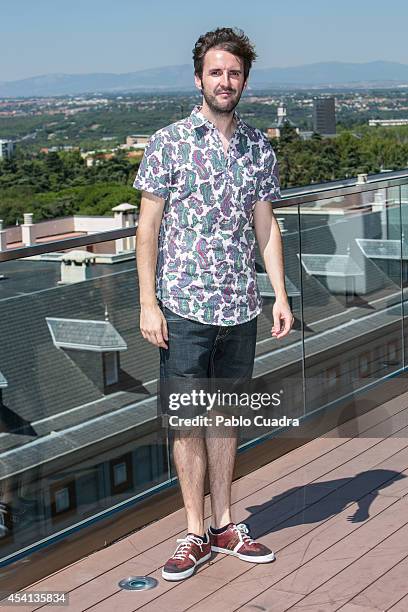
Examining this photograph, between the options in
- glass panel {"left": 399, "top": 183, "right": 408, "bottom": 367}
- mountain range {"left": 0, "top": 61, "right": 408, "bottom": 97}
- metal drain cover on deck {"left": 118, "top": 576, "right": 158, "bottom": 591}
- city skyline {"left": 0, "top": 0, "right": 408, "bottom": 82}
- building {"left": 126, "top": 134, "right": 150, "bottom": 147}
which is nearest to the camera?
metal drain cover on deck {"left": 118, "top": 576, "right": 158, "bottom": 591}

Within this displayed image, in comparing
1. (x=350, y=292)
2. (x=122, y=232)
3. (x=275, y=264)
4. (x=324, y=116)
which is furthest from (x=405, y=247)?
(x=324, y=116)

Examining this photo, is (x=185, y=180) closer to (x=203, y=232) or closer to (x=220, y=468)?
(x=203, y=232)

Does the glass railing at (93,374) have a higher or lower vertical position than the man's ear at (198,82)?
lower

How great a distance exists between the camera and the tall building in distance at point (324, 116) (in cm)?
4316

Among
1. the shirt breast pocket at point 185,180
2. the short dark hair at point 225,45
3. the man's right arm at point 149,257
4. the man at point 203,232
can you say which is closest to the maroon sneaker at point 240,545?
the man at point 203,232

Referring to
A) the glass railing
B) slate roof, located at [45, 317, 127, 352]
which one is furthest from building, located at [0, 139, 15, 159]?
slate roof, located at [45, 317, 127, 352]

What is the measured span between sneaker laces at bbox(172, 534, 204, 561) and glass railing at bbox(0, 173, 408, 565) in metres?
0.36

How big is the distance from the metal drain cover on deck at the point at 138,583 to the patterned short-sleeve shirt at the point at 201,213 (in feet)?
2.28

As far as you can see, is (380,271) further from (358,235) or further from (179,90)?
(179,90)

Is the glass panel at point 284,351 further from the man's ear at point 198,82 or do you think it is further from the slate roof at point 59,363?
the man's ear at point 198,82

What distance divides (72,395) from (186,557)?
584mm

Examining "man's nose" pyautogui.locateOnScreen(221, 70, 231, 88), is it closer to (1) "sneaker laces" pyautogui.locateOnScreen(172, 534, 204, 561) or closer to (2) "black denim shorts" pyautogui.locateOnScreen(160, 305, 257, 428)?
(2) "black denim shorts" pyautogui.locateOnScreen(160, 305, 257, 428)

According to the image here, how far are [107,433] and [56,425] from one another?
25cm

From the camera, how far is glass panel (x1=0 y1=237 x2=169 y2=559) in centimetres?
266
